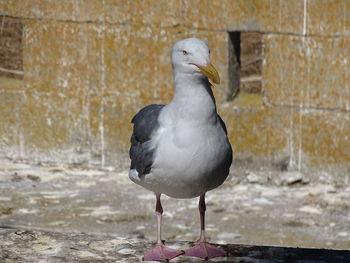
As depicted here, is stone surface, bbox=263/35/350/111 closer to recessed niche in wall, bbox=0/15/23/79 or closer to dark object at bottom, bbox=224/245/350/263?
recessed niche in wall, bbox=0/15/23/79

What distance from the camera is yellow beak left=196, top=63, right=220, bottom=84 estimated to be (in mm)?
4008

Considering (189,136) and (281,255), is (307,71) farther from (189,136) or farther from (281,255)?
(189,136)

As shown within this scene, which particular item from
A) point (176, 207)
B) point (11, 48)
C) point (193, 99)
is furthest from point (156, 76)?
point (193, 99)

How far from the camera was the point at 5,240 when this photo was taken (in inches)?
189

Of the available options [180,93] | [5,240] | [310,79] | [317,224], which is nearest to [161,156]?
[180,93]

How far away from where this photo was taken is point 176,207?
23.2 ft

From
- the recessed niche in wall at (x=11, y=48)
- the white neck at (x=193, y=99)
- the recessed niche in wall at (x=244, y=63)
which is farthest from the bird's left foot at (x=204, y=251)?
the recessed niche in wall at (x=11, y=48)

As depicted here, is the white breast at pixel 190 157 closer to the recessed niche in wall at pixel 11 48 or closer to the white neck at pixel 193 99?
the white neck at pixel 193 99

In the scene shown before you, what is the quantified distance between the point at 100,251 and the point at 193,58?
120 cm

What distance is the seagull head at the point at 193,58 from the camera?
408cm

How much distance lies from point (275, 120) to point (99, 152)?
160cm

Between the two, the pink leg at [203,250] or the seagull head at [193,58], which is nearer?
the seagull head at [193,58]

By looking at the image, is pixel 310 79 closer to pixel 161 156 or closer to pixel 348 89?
pixel 348 89

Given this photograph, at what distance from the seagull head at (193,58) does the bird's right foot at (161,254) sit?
912 mm
